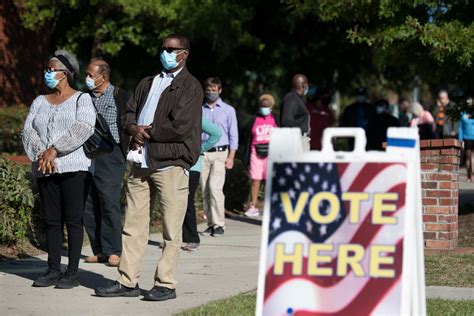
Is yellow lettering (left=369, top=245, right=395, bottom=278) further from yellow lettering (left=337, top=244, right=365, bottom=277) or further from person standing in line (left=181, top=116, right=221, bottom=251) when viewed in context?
person standing in line (left=181, top=116, right=221, bottom=251)

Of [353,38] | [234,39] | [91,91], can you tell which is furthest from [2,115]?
[91,91]

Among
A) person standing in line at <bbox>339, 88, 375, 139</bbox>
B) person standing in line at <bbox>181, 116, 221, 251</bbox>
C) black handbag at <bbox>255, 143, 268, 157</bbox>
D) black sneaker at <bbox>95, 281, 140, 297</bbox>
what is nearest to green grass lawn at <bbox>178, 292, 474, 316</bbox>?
black sneaker at <bbox>95, 281, 140, 297</bbox>

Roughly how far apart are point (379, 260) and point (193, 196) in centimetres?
512

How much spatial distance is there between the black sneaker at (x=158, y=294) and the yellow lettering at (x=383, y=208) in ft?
8.65

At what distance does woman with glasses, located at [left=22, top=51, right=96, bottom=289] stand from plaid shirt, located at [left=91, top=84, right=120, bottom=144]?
87cm

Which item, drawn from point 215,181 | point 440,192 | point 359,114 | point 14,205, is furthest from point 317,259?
point 359,114

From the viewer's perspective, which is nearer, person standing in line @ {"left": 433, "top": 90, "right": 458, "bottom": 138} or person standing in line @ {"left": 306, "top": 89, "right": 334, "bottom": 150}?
person standing in line @ {"left": 306, "top": 89, "right": 334, "bottom": 150}

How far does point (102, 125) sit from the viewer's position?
27.8 ft

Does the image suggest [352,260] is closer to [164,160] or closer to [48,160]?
[164,160]

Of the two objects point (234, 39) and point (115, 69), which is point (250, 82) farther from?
point (234, 39)

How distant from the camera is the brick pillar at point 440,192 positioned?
10.2 metres

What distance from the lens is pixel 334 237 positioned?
5398 mm

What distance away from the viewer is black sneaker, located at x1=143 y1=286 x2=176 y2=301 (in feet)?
24.9

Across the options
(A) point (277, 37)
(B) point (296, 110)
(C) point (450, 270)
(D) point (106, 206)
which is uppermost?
(A) point (277, 37)
